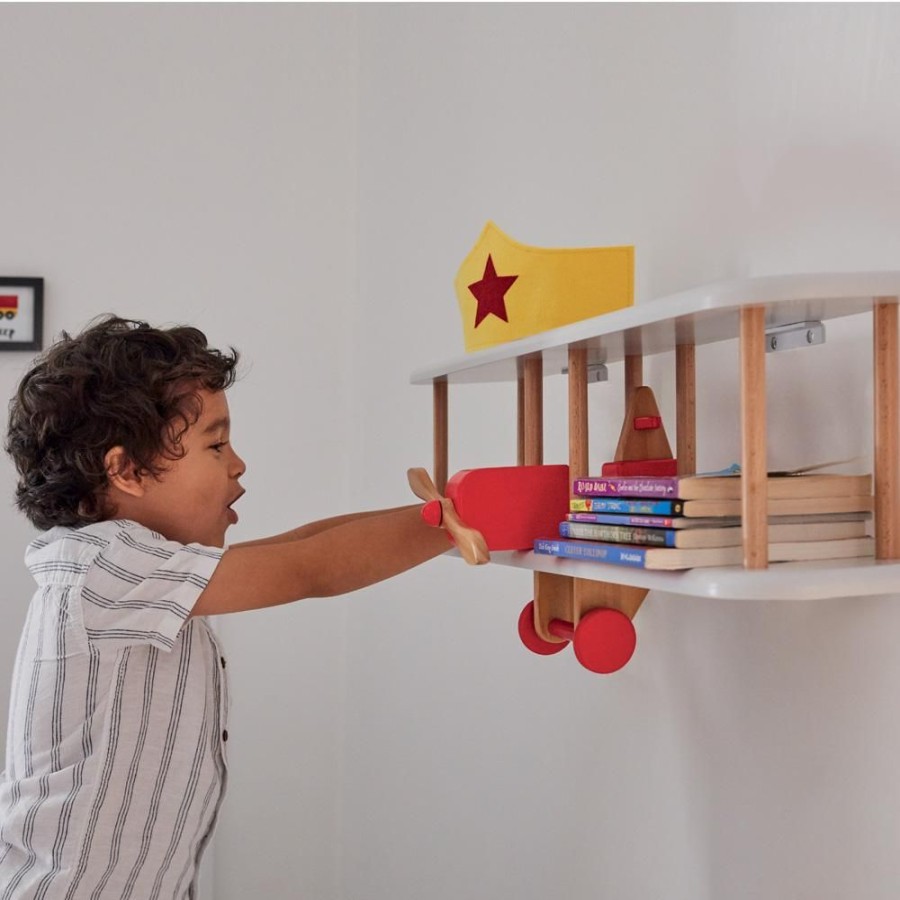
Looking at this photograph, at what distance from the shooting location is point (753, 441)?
0.72 m

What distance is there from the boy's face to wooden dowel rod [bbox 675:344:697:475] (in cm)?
54

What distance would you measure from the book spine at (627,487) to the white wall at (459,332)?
21 cm

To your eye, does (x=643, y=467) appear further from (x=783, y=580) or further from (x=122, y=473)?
(x=122, y=473)

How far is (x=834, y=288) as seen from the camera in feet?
2.23

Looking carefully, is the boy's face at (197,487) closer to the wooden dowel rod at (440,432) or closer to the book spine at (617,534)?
the wooden dowel rod at (440,432)

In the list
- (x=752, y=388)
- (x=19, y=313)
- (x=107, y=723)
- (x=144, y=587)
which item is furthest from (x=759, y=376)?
(x=19, y=313)

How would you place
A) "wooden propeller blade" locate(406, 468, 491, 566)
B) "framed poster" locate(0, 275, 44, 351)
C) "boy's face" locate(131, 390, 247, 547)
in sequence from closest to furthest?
1. "wooden propeller blade" locate(406, 468, 491, 566)
2. "boy's face" locate(131, 390, 247, 547)
3. "framed poster" locate(0, 275, 44, 351)

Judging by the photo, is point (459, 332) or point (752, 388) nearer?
point (752, 388)

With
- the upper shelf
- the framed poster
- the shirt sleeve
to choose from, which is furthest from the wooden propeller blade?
the framed poster

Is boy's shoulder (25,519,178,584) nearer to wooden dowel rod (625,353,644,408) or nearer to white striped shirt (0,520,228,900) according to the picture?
white striped shirt (0,520,228,900)

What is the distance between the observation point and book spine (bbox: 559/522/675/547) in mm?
754

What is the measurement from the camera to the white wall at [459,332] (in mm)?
921

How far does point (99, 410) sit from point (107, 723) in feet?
1.14

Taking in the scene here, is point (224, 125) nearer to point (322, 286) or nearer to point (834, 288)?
point (322, 286)
